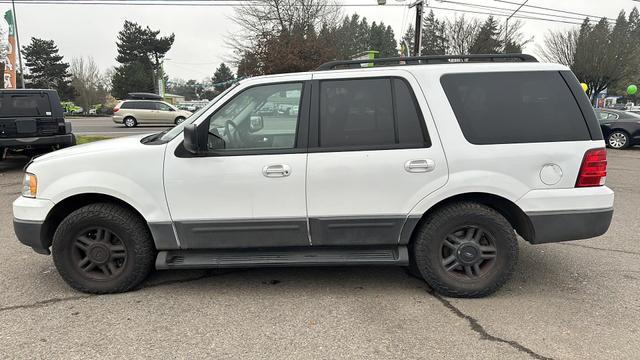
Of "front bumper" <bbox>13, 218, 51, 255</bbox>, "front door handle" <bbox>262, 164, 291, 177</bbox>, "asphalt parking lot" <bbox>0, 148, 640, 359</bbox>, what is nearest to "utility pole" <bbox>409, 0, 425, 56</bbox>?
"asphalt parking lot" <bbox>0, 148, 640, 359</bbox>

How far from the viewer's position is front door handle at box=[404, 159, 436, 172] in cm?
354

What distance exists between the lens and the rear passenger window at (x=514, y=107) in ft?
11.8

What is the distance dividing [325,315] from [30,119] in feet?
29.9

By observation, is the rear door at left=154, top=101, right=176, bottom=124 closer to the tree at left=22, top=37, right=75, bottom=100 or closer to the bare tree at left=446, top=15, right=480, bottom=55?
the bare tree at left=446, top=15, right=480, bottom=55

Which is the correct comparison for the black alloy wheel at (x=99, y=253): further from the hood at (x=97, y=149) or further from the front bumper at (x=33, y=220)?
the hood at (x=97, y=149)

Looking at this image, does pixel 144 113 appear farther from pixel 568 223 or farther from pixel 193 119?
pixel 568 223

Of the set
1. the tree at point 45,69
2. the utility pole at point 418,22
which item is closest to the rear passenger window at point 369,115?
the utility pole at point 418,22

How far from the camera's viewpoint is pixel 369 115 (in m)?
3.64

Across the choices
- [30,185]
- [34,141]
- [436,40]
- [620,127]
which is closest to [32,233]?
[30,185]

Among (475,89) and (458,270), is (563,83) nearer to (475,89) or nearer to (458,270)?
(475,89)

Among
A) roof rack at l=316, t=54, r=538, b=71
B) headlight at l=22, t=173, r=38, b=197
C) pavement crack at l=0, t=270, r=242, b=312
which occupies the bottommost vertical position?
pavement crack at l=0, t=270, r=242, b=312

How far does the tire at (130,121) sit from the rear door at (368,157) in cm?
2523

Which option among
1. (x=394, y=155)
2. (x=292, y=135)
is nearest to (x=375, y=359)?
(x=394, y=155)

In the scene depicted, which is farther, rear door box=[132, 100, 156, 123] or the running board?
rear door box=[132, 100, 156, 123]
